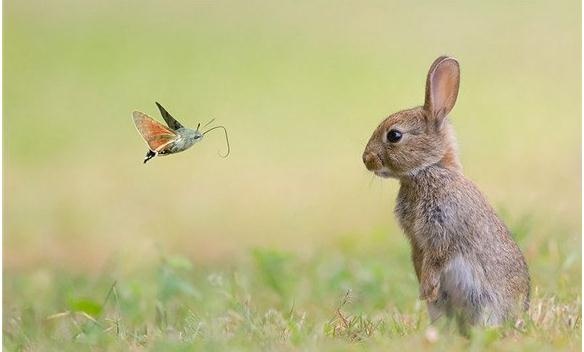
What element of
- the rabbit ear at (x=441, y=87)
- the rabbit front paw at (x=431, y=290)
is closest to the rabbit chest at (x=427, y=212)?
the rabbit front paw at (x=431, y=290)

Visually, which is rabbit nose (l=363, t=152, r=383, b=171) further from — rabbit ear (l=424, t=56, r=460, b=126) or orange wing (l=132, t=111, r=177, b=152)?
orange wing (l=132, t=111, r=177, b=152)

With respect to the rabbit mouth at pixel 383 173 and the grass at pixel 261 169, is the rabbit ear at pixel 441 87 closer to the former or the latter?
the rabbit mouth at pixel 383 173

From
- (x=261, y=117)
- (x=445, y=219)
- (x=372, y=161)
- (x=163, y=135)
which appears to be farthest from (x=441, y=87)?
(x=261, y=117)

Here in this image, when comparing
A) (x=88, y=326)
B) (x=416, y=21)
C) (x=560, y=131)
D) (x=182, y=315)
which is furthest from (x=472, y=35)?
(x=88, y=326)

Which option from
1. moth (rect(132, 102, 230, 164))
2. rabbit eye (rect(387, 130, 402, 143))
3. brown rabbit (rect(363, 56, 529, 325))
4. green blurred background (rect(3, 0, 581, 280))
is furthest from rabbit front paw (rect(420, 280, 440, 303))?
moth (rect(132, 102, 230, 164))

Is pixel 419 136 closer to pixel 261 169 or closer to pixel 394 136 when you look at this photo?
pixel 394 136

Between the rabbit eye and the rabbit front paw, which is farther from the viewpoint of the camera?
the rabbit eye
